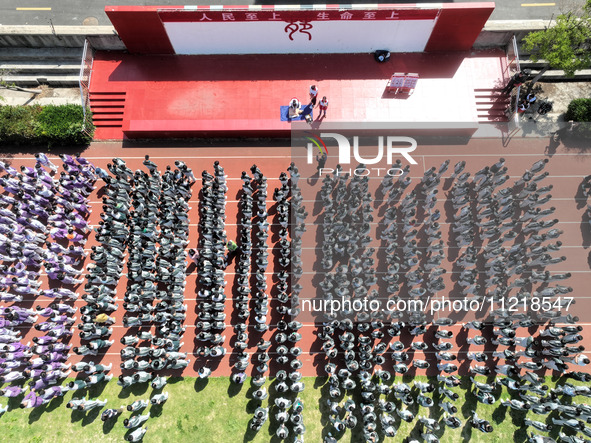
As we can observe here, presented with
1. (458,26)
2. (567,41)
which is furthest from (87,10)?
(567,41)

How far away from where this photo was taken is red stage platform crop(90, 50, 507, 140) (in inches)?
652

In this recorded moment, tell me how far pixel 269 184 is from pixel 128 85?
8.82 meters

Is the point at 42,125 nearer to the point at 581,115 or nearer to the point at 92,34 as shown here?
the point at 92,34

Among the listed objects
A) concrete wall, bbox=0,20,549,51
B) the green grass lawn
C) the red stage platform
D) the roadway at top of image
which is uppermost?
the roadway at top of image

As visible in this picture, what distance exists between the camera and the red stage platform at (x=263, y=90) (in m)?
16.6

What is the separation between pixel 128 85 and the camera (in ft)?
56.9

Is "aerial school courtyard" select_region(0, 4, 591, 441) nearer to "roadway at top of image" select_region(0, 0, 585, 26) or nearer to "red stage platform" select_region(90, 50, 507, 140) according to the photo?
"red stage platform" select_region(90, 50, 507, 140)

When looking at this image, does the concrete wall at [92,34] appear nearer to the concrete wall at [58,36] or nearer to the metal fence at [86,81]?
the concrete wall at [58,36]

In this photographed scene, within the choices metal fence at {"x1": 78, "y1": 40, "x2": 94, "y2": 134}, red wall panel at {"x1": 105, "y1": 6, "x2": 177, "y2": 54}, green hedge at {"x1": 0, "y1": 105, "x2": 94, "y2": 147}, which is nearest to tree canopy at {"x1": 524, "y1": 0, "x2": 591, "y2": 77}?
red wall panel at {"x1": 105, "y1": 6, "x2": 177, "y2": 54}

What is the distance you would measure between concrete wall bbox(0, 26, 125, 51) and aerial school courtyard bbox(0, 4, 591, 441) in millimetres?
801

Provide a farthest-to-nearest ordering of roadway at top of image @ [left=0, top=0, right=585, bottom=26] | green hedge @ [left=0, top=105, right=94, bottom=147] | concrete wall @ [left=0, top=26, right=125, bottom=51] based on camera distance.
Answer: roadway at top of image @ [left=0, top=0, right=585, bottom=26], concrete wall @ [left=0, top=26, right=125, bottom=51], green hedge @ [left=0, top=105, right=94, bottom=147]

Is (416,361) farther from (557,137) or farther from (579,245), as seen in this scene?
(557,137)

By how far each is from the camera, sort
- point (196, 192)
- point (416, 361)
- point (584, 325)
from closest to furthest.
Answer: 1. point (416, 361)
2. point (584, 325)
3. point (196, 192)

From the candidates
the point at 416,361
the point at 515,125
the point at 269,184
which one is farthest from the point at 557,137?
the point at 269,184
